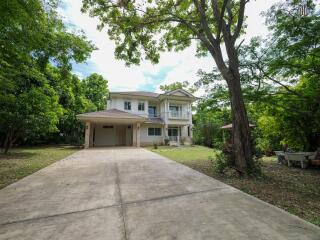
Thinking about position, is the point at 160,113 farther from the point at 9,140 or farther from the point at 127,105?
the point at 9,140

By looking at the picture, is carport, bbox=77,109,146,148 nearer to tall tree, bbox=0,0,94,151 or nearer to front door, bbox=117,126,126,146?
front door, bbox=117,126,126,146

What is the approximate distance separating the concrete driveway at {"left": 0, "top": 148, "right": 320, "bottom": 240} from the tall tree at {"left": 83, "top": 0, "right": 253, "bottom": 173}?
269cm

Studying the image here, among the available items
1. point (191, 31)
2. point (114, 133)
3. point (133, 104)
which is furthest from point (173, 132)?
point (191, 31)

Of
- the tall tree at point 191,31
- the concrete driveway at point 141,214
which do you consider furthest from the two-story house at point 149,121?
the concrete driveway at point 141,214

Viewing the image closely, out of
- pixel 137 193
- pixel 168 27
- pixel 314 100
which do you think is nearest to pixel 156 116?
pixel 168 27

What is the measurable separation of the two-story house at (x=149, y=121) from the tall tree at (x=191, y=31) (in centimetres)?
1072

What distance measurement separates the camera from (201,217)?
280 centimetres

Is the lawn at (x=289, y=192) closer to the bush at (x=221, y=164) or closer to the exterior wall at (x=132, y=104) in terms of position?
the bush at (x=221, y=164)

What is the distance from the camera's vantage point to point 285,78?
26.0 ft

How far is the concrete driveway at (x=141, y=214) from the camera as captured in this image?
235cm

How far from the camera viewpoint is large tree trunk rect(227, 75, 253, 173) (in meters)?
5.81

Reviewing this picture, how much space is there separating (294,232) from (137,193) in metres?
2.95

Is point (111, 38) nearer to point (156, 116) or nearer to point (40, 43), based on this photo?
point (40, 43)

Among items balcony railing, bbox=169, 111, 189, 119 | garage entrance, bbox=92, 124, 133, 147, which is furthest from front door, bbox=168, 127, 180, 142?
garage entrance, bbox=92, 124, 133, 147
